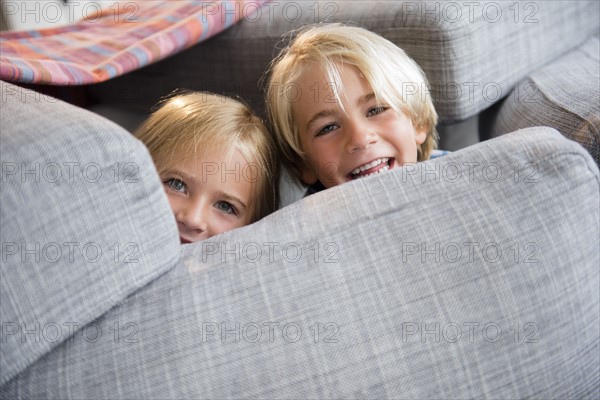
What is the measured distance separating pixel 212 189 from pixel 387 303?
0.43m

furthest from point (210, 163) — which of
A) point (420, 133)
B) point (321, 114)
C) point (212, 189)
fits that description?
point (420, 133)

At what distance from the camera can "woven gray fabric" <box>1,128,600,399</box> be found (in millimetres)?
506

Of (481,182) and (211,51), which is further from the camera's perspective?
(211,51)

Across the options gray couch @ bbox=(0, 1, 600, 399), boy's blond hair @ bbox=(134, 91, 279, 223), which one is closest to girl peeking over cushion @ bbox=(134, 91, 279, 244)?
boy's blond hair @ bbox=(134, 91, 279, 223)

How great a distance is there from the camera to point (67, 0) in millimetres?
1762

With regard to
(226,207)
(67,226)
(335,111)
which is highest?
(67,226)

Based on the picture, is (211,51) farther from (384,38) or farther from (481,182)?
(481,182)

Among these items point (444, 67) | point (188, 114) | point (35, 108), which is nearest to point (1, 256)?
point (35, 108)

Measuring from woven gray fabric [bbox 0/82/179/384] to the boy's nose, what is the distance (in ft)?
1.40

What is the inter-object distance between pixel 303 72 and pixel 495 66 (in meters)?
0.29

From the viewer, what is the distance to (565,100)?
36.0 inches

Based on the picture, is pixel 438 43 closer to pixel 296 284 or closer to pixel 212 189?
pixel 212 189

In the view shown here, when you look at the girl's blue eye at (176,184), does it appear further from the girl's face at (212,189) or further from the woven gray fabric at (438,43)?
the woven gray fabric at (438,43)

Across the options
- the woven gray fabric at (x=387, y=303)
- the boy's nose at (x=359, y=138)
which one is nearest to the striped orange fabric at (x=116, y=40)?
the boy's nose at (x=359, y=138)
